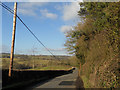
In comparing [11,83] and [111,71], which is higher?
[111,71]

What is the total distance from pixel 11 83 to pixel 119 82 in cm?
1145

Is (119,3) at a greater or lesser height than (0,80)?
greater

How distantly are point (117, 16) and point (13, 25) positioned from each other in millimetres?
10134

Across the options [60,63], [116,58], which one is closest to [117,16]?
[116,58]

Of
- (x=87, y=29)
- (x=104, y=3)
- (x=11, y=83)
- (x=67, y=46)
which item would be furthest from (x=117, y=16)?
(x=67, y=46)

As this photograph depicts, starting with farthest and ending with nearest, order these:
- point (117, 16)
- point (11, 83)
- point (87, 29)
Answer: point (87, 29), point (11, 83), point (117, 16)

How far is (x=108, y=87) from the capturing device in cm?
605

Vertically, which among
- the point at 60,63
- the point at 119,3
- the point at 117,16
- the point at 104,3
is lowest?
the point at 60,63

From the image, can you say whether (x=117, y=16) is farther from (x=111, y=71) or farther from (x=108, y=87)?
(x=108, y=87)

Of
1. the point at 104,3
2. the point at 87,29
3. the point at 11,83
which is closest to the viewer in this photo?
the point at 104,3

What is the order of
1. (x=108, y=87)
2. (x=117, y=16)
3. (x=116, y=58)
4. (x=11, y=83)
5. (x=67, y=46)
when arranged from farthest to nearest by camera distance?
(x=67, y=46), (x=11, y=83), (x=117, y=16), (x=116, y=58), (x=108, y=87)

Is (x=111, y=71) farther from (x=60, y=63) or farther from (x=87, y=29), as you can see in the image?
(x=60, y=63)

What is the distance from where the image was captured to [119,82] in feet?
18.4

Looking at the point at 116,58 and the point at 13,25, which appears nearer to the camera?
the point at 116,58
